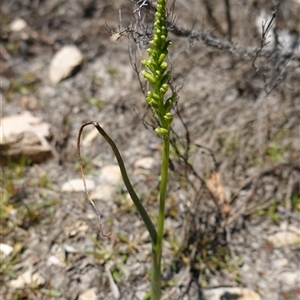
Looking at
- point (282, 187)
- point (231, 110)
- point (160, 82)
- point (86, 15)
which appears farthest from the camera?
point (86, 15)

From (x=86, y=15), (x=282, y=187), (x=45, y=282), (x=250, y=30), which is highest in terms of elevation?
(x=86, y=15)

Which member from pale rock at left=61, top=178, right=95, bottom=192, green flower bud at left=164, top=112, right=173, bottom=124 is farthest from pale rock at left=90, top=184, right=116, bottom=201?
green flower bud at left=164, top=112, right=173, bottom=124

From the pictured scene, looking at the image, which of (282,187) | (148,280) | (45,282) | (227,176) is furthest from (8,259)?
(282,187)

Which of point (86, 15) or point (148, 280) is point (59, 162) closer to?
point (148, 280)

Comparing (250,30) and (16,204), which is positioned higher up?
(250,30)

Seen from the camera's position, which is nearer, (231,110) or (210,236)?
(210,236)

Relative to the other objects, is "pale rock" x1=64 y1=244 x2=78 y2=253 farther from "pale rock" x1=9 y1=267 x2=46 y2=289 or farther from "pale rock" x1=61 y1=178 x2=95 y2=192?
"pale rock" x1=61 y1=178 x2=95 y2=192

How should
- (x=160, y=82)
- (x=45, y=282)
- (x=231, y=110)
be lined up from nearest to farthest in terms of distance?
(x=160, y=82) < (x=45, y=282) < (x=231, y=110)
